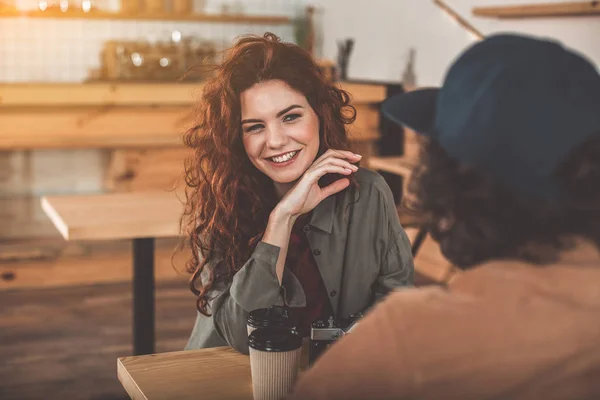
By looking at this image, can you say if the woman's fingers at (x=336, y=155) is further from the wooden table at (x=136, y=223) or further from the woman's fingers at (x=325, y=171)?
the wooden table at (x=136, y=223)

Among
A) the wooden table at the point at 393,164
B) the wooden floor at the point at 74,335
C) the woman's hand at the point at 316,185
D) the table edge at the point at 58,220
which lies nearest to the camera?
the woman's hand at the point at 316,185

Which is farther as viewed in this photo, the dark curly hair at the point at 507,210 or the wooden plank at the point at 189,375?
the wooden plank at the point at 189,375

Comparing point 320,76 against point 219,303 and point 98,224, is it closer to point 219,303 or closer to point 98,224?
point 219,303

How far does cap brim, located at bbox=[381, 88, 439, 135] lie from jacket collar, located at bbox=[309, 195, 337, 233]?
0.69 m

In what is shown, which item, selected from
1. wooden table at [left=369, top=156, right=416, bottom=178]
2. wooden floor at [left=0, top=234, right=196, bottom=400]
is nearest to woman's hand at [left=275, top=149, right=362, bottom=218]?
wooden floor at [left=0, top=234, right=196, bottom=400]

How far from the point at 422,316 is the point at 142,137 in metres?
4.20

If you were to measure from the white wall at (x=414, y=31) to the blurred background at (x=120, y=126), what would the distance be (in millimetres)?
13

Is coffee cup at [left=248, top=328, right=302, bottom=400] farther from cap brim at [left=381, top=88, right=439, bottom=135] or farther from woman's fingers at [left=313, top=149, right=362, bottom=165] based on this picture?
woman's fingers at [left=313, top=149, right=362, bottom=165]

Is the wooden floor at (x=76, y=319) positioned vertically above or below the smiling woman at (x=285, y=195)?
below

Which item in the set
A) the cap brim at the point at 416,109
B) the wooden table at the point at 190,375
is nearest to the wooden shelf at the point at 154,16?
the wooden table at the point at 190,375

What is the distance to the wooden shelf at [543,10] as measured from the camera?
361 cm

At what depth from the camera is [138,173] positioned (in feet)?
16.3

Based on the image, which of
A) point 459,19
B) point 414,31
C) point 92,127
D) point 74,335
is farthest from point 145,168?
point 459,19

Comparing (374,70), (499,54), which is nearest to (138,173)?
(374,70)
